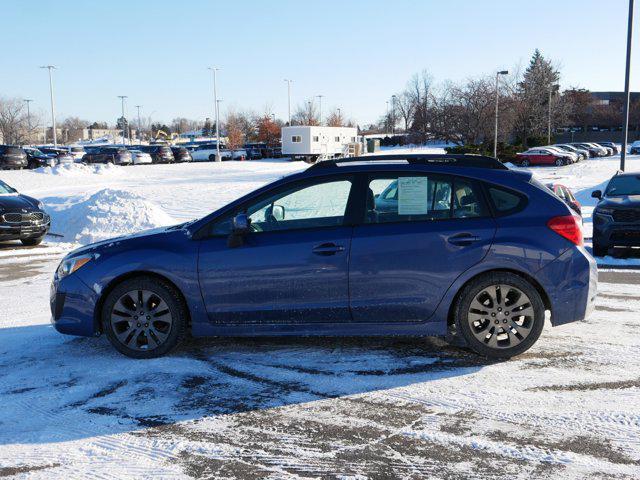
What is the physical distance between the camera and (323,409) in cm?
456

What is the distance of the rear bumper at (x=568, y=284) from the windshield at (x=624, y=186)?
315 inches

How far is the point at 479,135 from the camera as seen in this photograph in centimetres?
5216

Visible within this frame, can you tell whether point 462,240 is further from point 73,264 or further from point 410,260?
point 73,264

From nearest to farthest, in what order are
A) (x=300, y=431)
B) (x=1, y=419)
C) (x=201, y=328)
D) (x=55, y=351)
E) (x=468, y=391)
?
(x=300, y=431) < (x=1, y=419) < (x=468, y=391) < (x=201, y=328) < (x=55, y=351)

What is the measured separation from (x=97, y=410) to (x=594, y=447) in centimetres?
329

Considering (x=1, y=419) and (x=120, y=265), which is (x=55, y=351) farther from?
(x=1, y=419)

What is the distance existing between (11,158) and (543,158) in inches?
1475

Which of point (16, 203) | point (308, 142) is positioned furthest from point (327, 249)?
point (308, 142)

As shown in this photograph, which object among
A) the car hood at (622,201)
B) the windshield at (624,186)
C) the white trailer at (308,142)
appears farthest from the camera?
the white trailer at (308,142)

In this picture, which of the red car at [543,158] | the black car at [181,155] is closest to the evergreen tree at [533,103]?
the red car at [543,158]

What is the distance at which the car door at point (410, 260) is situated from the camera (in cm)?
543

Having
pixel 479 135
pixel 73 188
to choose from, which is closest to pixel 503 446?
pixel 73 188

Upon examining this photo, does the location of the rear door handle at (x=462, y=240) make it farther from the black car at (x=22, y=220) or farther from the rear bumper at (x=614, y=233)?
the black car at (x=22, y=220)

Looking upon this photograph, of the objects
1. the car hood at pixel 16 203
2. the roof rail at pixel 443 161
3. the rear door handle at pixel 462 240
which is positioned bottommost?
the car hood at pixel 16 203
